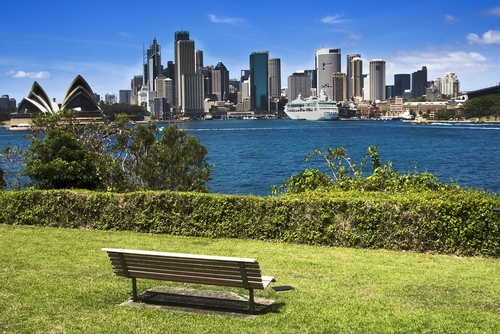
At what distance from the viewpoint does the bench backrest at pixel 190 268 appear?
4125mm

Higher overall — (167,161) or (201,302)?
(167,161)

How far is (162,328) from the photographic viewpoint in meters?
3.91

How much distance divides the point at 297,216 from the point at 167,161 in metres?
6.56

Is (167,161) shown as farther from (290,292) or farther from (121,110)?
(121,110)

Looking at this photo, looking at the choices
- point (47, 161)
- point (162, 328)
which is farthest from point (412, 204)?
point (47, 161)

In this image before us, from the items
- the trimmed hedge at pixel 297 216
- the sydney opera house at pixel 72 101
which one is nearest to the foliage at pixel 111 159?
the trimmed hedge at pixel 297 216

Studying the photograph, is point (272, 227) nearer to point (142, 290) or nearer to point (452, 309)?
point (142, 290)

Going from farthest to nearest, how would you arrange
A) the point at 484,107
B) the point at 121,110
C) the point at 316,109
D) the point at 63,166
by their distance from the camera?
1. the point at 316,109
2. the point at 121,110
3. the point at 484,107
4. the point at 63,166

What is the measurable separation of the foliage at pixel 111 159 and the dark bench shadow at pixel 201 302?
5.83m

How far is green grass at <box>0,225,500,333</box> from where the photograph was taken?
395 cm

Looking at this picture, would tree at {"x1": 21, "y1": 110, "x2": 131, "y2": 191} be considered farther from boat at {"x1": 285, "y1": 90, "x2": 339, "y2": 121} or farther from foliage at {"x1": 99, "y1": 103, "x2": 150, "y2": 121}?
boat at {"x1": 285, "y1": 90, "x2": 339, "y2": 121}

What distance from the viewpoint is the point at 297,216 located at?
780cm

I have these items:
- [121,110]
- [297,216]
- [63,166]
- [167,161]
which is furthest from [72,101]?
[297,216]

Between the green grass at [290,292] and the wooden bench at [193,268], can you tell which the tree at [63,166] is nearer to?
the green grass at [290,292]
